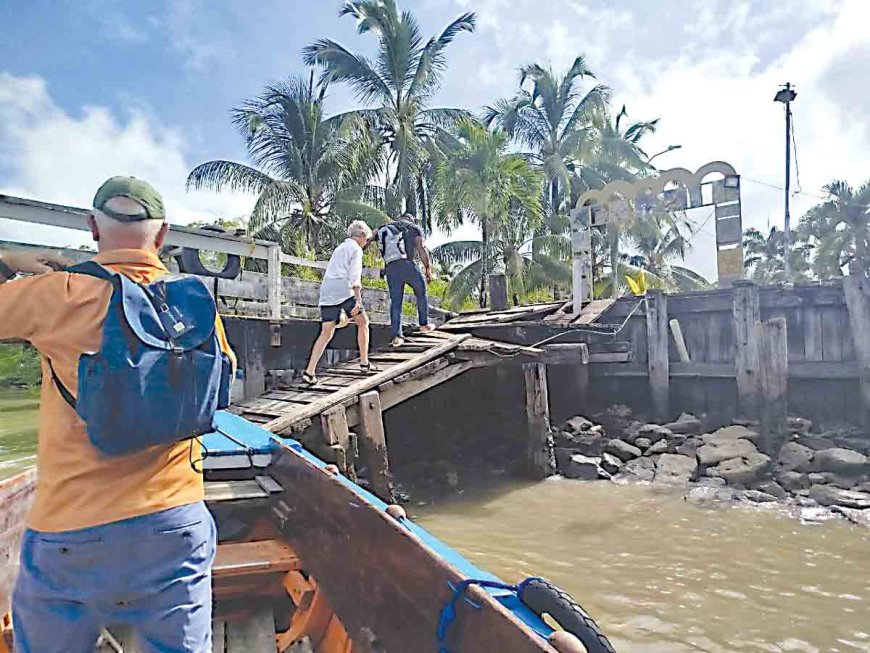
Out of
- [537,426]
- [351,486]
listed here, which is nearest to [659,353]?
[537,426]

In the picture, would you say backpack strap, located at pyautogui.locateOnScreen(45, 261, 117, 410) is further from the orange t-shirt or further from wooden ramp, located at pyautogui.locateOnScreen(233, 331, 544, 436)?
wooden ramp, located at pyautogui.locateOnScreen(233, 331, 544, 436)

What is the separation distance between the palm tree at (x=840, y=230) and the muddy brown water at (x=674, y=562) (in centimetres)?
3013

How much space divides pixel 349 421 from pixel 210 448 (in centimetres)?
271

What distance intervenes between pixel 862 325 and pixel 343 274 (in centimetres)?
758

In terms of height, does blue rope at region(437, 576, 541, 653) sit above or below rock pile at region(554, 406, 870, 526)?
above

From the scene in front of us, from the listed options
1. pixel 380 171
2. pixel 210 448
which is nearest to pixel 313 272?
pixel 380 171

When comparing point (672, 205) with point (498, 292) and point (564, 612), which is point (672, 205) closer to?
point (498, 292)

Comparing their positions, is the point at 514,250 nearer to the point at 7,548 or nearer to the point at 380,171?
the point at 380,171

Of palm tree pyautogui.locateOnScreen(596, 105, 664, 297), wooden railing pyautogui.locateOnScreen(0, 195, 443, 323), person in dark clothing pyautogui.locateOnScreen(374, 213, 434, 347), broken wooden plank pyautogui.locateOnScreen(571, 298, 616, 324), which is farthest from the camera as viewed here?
palm tree pyautogui.locateOnScreen(596, 105, 664, 297)

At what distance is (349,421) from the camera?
725 cm

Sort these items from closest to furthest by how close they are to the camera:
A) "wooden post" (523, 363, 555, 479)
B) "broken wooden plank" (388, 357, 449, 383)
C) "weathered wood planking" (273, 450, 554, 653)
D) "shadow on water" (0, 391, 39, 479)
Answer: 1. "weathered wood planking" (273, 450, 554, 653)
2. "broken wooden plank" (388, 357, 449, 383)
3. "wooden post" (523, 363, 555, 479)
4. "shadow on water" (0, 391, 39, 479)

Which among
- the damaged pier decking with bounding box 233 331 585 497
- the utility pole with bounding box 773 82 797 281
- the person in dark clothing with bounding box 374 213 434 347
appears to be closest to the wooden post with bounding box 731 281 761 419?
the damaged pier decking with bounding box 233 331 585 497

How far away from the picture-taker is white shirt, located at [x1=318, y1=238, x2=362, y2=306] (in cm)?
730

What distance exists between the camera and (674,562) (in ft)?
20.6
